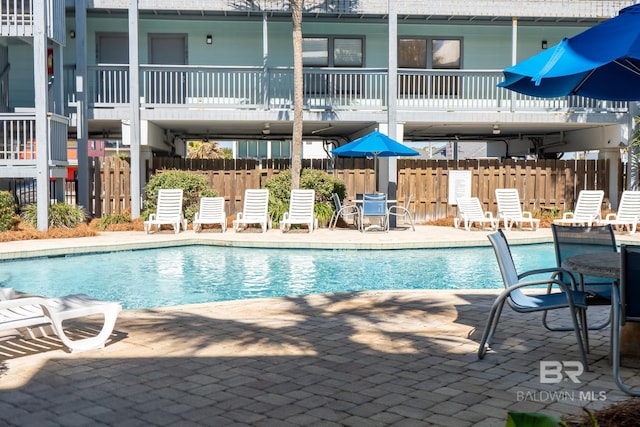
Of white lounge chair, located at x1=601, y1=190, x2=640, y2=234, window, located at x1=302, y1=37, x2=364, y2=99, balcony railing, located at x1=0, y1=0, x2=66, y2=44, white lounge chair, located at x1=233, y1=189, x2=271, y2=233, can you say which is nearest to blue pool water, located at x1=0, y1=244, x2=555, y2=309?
white lounge chair, located at x1=233, y1=189, x2=271, y2=233

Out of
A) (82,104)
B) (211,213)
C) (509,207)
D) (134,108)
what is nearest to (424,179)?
(509,207)

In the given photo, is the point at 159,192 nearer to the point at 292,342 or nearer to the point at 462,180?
the point at 462,180

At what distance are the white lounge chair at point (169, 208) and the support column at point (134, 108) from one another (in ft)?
4.25

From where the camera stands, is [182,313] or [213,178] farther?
[213,178]

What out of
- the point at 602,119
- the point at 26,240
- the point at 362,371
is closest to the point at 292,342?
the point at 362,371

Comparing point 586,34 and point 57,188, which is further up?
point 586,34

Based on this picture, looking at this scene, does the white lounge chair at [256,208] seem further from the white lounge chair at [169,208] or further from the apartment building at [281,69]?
the apartment building at [281,69]

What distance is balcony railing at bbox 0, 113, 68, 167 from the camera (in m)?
14.5

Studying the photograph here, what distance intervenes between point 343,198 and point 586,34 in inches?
504

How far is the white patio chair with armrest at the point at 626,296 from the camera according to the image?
4.14m

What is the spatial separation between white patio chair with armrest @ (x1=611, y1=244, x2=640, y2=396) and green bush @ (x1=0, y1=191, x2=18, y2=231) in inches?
501

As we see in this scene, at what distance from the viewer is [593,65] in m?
4.55

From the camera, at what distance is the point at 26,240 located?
1340 cm

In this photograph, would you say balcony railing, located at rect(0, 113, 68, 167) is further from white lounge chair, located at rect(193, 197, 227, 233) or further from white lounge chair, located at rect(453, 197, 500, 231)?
white lounge chair, located at rect(453, 197, 500, 231)
